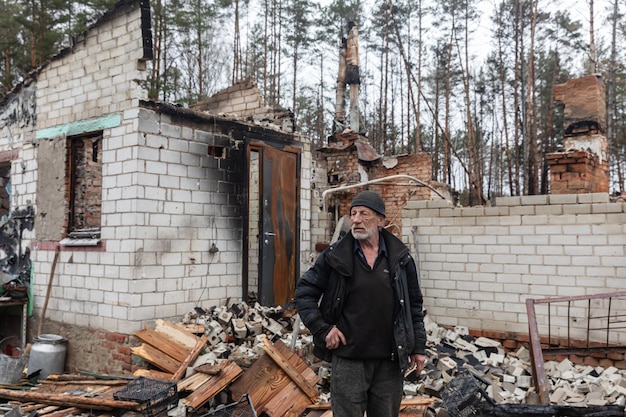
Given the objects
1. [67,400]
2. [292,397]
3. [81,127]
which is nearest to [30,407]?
[67,400]

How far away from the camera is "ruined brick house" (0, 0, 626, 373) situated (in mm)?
6230

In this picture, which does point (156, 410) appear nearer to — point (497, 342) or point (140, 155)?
point (140, 155)

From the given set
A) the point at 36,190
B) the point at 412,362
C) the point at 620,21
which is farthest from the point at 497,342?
the point at 620,21

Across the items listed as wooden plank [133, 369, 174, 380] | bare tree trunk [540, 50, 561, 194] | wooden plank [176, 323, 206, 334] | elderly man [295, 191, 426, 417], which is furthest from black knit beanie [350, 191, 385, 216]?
bare tree trunk [540, 50, 561, 194]


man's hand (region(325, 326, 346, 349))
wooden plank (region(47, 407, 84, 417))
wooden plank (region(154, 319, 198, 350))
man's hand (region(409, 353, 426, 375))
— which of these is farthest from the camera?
wooden plank (region(154, 319, 198, 350))

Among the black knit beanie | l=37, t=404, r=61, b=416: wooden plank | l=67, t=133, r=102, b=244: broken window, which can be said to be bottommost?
l=37, t=404, r=61, b=416: wooden plank

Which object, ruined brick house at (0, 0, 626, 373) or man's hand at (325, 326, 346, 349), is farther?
ruined brick house at (0, 0, 626, 373)

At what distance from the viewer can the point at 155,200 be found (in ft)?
20.7

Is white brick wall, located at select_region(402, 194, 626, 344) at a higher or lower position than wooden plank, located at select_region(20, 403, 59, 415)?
higher

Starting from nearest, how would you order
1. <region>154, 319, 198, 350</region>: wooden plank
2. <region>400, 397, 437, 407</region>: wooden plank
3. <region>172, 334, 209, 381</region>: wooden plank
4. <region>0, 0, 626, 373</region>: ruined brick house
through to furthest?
1. <region>400, 397, 437, 407</region>: wooden plank
2. <region>172, 334, 209, 381</region>: wooden plank
3. <region>154, 319, 198, 350</region>: wooden plank
4. <region>0, 0, 626, 373</region>: ruined brick house

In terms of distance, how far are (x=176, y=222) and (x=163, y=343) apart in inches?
66.2

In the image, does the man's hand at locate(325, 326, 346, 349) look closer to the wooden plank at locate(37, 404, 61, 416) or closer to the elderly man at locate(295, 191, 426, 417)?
the elderly man at locate(295, 191, 426, 417)

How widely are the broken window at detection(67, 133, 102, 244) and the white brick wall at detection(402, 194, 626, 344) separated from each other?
5.03 m

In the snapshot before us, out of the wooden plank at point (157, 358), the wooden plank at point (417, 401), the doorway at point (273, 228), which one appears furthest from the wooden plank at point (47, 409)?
the wooden plank at point (417, 401)
